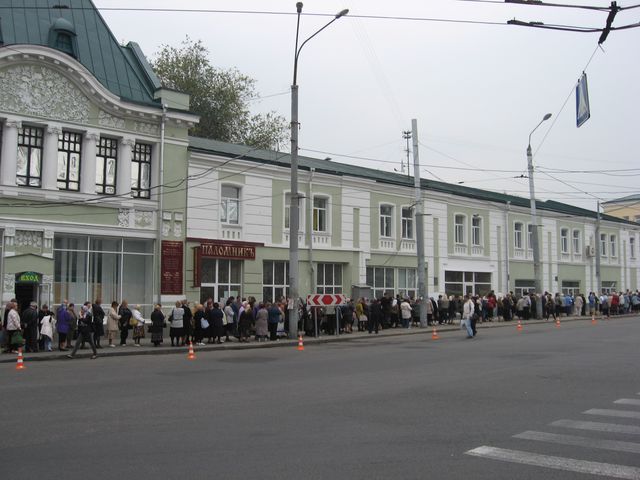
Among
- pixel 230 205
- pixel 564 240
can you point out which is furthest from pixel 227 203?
pixel 564 240

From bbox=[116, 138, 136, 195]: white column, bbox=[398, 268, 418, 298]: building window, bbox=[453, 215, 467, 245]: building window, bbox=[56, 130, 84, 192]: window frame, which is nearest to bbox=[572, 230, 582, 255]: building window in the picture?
bbox=[453, 215, 467, 245]: building window

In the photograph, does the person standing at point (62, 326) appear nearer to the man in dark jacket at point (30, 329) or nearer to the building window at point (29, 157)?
the man in dark jacket at point (30, 329)

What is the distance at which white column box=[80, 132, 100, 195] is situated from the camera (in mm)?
24234

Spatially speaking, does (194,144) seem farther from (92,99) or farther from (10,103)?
(10,103)

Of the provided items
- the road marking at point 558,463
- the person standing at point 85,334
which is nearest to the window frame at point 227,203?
the person standing at point 85,334

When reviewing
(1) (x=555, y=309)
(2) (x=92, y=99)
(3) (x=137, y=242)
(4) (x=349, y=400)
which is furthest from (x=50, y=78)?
(1) (x=555, y=309)

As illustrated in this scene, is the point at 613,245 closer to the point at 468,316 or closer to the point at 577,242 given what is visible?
the point at 577,242

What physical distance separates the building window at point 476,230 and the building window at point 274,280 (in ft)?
53.3

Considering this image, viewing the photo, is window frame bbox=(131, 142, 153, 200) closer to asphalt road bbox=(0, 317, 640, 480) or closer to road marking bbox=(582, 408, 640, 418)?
asphalt road bbox=(0, 317, 640, 480)

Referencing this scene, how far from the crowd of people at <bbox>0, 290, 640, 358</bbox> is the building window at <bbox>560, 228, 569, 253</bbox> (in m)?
16.3

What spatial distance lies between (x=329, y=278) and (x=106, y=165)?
41.3 feet

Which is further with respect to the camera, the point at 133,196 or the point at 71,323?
the point at 133,196

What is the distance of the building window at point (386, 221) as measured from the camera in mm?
35844

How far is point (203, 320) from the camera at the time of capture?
22750 mm
